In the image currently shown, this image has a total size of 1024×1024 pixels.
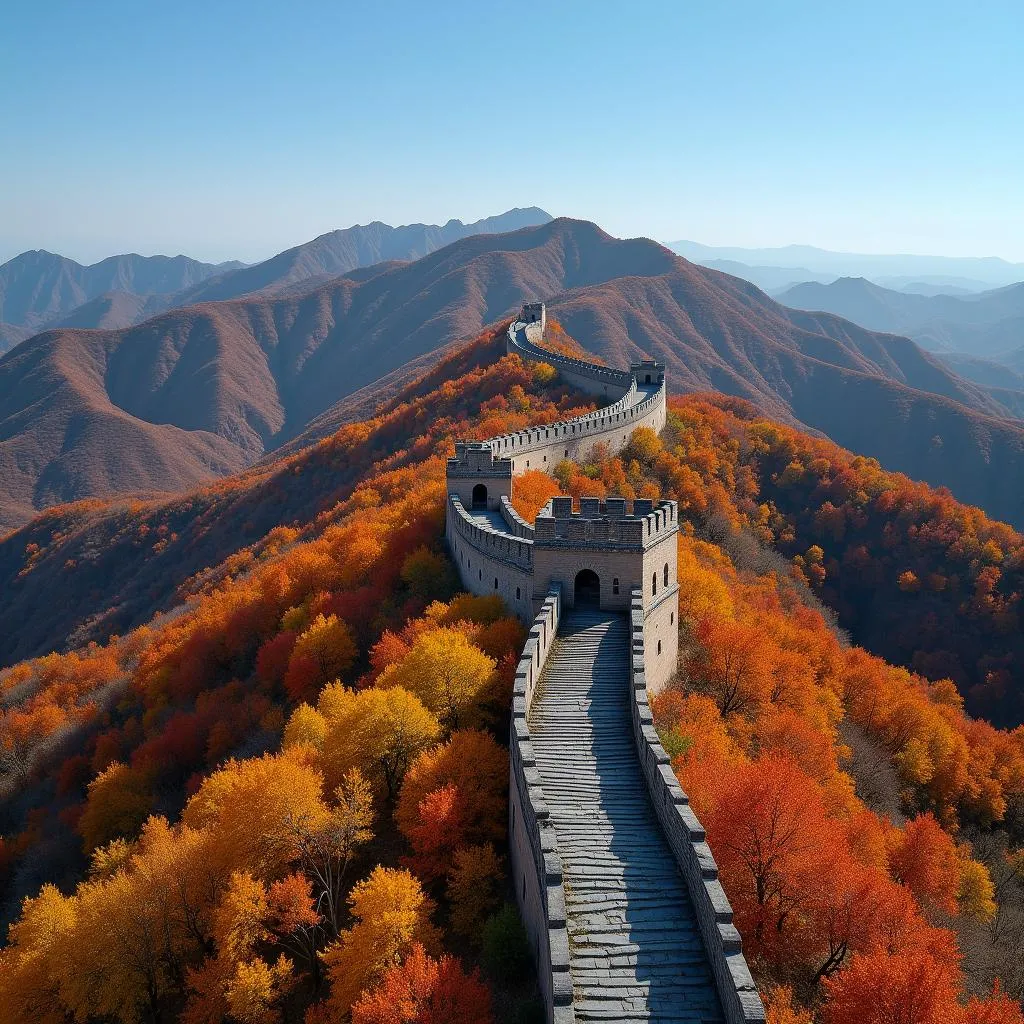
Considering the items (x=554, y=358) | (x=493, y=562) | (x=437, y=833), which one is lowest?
(x=437, y=833)

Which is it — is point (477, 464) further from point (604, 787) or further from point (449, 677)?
point (604, 787)

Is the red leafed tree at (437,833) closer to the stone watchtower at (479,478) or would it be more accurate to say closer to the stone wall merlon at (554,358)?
the stone watchtower at (479,478)

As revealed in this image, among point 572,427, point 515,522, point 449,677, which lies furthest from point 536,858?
point 572,427

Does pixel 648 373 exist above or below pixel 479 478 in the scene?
above

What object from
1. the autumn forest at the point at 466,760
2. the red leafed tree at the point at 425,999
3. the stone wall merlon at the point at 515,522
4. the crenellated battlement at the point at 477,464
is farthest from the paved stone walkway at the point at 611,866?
the crenellated battlement at the point at 477,464

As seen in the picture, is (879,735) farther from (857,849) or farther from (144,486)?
(144,486)

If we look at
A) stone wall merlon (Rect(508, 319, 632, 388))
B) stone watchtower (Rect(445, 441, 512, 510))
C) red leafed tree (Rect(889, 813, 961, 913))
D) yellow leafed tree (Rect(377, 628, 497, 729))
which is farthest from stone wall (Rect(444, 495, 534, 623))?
stone wall merlon (Rect(508, 319, 632, 388))

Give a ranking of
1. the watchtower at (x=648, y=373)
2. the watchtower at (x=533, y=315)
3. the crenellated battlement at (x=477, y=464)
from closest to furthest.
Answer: the crenellated battlement at (x=477, y=464)
the watchtower at (x=648, y=373)
the watchtower at (x=533, y=315)
